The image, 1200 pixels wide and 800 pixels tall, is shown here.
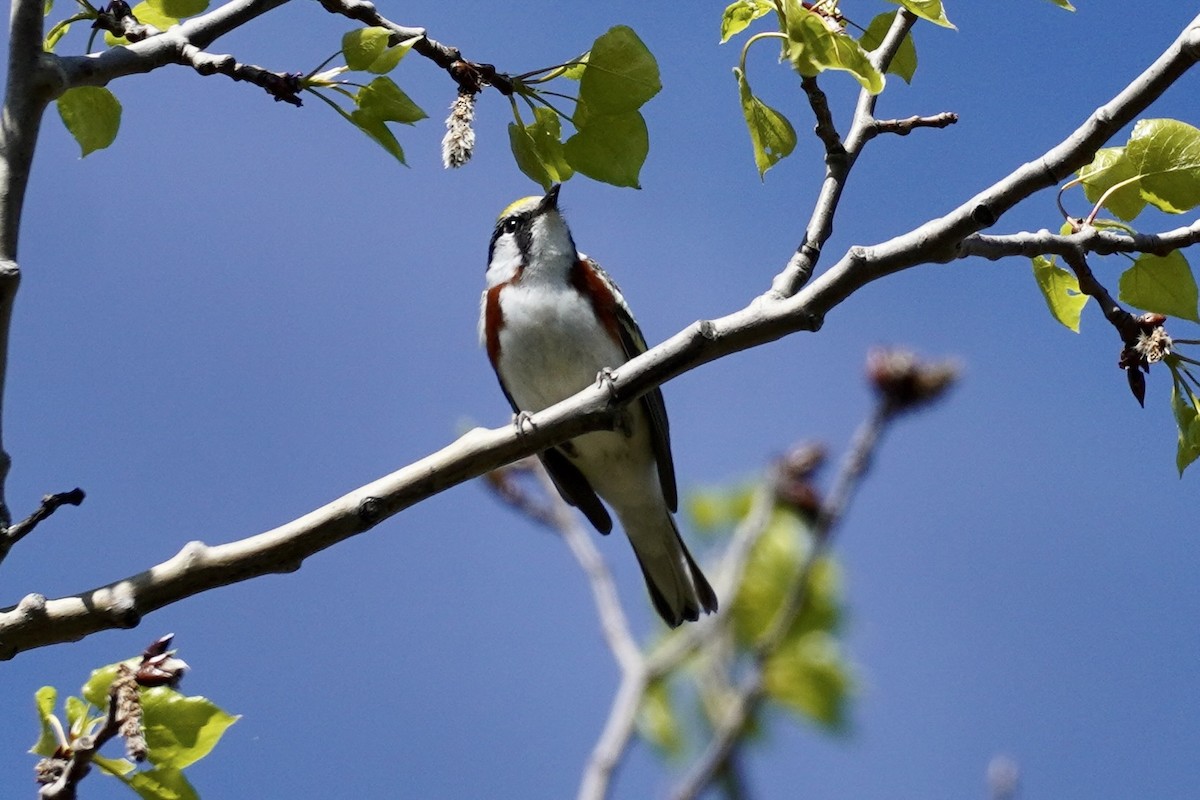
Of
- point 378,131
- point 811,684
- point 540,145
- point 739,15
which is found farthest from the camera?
point 811,684

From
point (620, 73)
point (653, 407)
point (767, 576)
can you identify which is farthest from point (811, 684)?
point (620, 73)

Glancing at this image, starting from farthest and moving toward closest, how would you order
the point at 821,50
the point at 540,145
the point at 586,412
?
the point at 540,145 < the point at 586,412 < the point at 821,50

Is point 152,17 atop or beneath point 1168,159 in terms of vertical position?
atop

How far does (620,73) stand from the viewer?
2.85 metres

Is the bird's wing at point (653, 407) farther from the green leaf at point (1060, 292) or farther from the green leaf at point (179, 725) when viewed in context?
the green leaf at point (179, 725)

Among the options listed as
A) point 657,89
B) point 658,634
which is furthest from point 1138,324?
point 658,634

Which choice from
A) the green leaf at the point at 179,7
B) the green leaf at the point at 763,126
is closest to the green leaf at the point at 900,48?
the green leaf at the point at 763,126

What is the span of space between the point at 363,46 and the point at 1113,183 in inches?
72.2

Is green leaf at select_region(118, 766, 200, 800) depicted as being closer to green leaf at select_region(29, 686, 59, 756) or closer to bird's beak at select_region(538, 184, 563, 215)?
green leaf at select_region(29, 686, 59, 756)

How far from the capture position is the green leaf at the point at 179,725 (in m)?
2.49

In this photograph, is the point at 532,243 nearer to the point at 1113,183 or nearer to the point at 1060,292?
the point at 1060,292

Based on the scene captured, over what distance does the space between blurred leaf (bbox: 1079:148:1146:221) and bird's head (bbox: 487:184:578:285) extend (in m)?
3.69

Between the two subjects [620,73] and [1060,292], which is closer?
[620,73]

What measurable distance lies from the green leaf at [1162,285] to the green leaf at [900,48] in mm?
796
